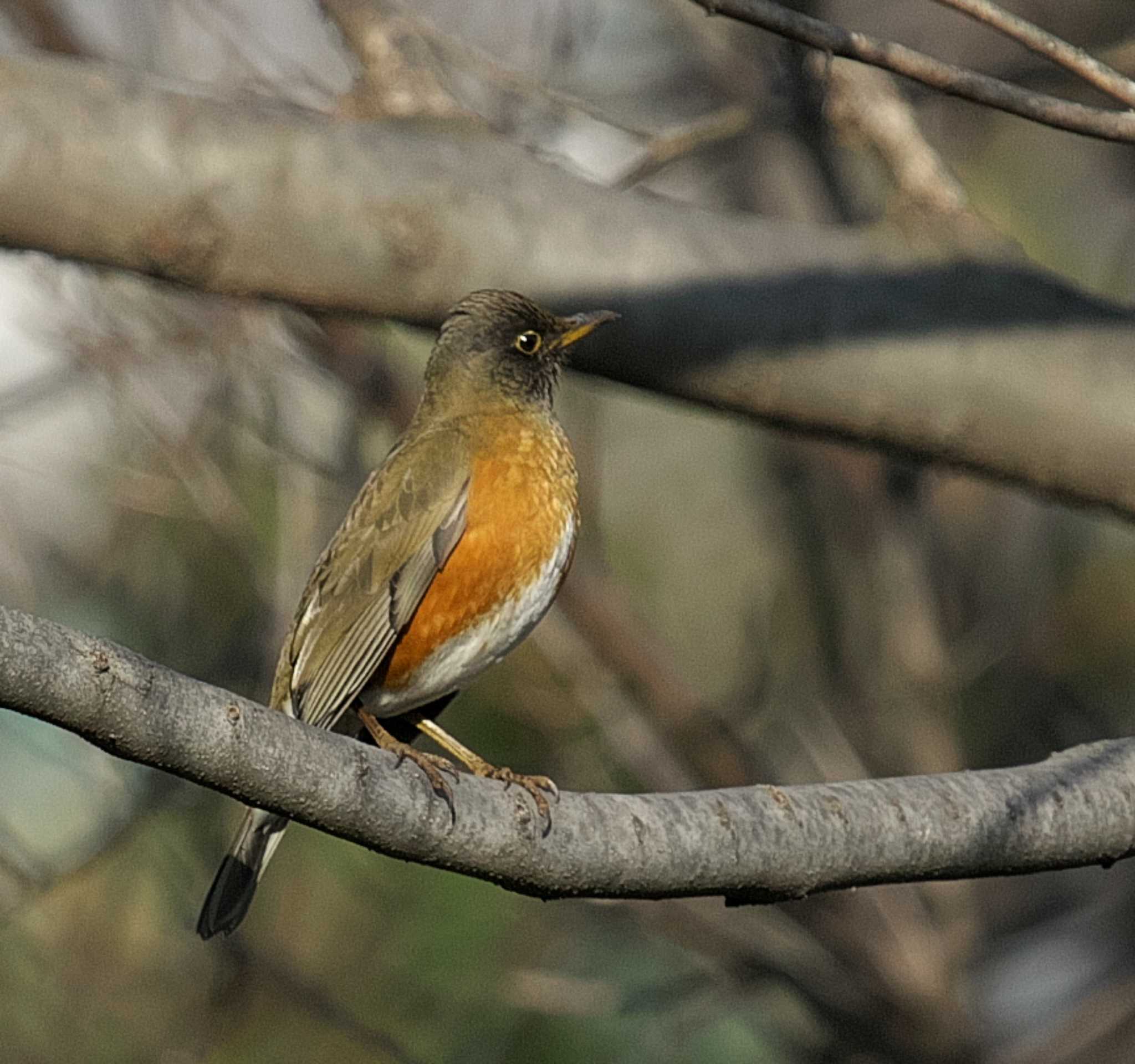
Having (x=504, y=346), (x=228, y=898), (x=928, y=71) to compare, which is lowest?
(x=228, y=898)

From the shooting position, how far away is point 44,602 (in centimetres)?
515

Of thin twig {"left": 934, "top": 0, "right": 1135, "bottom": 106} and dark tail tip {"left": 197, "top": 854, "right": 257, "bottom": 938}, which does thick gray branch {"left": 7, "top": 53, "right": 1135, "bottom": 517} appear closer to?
dark tail tip {"left": 197, "top": 854, "right": 257, "bottom": 938}

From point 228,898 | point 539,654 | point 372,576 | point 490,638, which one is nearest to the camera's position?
point 228,898

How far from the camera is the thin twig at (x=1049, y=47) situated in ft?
8.52

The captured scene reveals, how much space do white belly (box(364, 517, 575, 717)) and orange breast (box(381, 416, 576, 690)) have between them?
0.05 ft

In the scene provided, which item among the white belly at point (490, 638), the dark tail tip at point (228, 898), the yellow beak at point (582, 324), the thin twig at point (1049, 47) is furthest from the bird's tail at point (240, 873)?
the thin twig at point (1049, 47)

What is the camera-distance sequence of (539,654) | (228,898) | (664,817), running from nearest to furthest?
1. (664,817)
2. (228,898)
3. (539,654)

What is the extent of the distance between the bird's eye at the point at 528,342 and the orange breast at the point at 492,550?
1.14 feet

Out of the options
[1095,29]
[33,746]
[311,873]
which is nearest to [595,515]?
[311,873]

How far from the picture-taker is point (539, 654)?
5.71 m

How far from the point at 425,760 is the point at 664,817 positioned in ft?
1.44

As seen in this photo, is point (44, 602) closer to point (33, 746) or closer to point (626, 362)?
point (33, 746)

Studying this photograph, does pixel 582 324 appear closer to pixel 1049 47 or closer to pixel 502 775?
pixel 502 775

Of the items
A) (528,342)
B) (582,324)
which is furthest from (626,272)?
(528,342)
